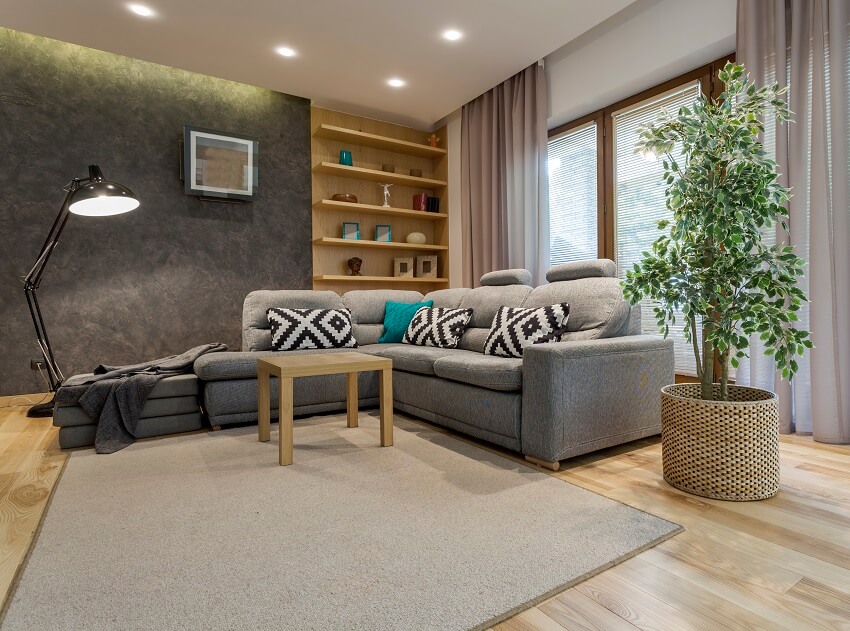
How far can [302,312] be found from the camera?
3436mm

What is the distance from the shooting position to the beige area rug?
113cm

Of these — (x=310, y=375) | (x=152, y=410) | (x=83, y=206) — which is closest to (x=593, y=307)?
(x=310, y=375)

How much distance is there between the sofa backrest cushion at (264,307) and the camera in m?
3.38

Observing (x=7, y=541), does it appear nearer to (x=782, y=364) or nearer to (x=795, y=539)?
(x=795, y=539)

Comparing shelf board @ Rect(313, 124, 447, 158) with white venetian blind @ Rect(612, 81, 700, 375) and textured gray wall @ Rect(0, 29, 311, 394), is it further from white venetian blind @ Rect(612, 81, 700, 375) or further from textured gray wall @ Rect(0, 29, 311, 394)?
white venetian blind @ Rect(612, 81, 700, 375)

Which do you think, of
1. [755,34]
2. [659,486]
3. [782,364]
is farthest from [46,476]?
[755,34]

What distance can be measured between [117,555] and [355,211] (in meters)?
4.07

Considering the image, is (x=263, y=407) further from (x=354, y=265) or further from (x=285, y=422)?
(x=354, y=265)

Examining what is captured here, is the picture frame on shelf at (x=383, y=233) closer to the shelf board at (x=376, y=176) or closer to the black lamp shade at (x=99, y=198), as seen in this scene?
the shelf board at (x=376, y=176)

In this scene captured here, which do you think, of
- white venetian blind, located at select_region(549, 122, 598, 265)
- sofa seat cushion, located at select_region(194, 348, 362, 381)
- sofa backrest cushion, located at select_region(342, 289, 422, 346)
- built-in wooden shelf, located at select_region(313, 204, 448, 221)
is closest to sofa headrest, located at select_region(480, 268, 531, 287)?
sofa backrest cushion, located at select_region(342, 289, 422, 346)

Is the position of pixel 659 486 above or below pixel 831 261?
below

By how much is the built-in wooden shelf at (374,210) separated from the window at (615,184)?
1438 mm

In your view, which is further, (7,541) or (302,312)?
(302,312)

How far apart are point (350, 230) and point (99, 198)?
230 centimetres
